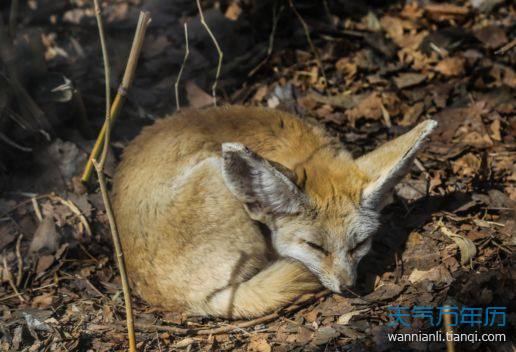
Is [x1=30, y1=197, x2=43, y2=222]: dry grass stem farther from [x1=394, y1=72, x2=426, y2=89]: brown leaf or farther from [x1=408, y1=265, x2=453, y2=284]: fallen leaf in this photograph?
[x1=394, y1=72, x2=426, y2=89]: brown leaf

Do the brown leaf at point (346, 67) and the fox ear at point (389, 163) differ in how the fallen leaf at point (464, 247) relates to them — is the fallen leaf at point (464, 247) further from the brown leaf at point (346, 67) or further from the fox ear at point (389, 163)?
the brown leaf at point (346, 67)

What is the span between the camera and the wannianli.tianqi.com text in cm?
349

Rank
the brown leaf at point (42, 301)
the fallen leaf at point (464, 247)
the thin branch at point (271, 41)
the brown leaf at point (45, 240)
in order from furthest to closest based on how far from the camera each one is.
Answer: the thin branch at point (271, 41)
the brown leaf at point (45, 240)
the brown leaf at point (42, 301)
the fallen leaf at point (464, 247)

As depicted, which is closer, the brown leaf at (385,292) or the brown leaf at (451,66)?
the brown leaf at (385,292)

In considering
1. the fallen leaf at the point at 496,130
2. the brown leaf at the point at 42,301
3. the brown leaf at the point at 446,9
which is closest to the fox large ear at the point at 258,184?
the brown leaf at the point at 42,301

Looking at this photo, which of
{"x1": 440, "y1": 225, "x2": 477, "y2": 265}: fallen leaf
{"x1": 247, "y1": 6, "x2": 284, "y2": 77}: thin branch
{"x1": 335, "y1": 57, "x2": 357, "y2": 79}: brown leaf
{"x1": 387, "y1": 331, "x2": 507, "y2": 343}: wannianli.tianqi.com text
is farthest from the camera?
{"x1": 247, "y1": 6, "x2": 284, "y2": 77}: thin branch

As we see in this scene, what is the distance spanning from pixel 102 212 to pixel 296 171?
1.97 m

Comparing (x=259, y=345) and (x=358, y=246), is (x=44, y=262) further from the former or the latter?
(x=358, y=246)

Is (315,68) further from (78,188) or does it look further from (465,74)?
(78,188)

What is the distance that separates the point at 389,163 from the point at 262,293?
52.5 inches

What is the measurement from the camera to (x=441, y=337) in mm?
3559

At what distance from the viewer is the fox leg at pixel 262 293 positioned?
4023 mm

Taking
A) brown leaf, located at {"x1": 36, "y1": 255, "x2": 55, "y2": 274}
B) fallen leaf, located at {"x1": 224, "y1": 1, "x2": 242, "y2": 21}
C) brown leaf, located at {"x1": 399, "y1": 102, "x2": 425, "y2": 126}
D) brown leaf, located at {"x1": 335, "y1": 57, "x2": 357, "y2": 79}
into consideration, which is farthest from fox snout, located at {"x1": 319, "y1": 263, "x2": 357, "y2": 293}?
fallen leaf, located at {"x1": 224, "y1": 1, "x2": 242, "y2": 21}

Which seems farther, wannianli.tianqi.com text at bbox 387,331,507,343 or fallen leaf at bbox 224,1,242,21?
fallen leaf at bbox 224,1,242,21
